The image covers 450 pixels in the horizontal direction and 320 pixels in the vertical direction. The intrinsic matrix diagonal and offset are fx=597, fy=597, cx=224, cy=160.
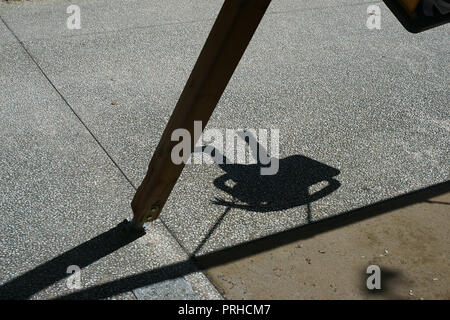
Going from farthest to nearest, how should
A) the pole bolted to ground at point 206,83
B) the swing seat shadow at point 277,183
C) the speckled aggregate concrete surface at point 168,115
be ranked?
the swing seat shadow at point 277,183
the speckled aggregate concrete surface at point 168,115
the pole bolted to ground at point 206,83

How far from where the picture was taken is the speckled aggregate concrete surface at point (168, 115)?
180 inches

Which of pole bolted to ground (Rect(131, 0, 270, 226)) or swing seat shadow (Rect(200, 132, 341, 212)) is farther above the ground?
pole bolted to ground (Rect(131, 0, 270, 226))

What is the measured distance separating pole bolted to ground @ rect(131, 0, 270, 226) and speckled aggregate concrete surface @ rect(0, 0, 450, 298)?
539 millimetres

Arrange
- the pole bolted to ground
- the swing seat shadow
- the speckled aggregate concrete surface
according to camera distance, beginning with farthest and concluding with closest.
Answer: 1. the swing seat shadow
2. the speckled aggregate concrete surface
3. the pole bolted to ground

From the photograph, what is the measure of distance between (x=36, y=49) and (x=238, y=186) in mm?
3520

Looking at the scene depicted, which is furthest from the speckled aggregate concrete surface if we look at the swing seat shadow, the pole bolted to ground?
the pole bolted to ground

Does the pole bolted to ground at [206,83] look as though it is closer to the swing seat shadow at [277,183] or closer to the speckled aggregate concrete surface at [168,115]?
the speckled aggregate concrete surface at [168,115]

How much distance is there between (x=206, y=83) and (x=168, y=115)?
259 centimetres

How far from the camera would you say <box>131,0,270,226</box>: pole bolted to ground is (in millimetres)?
3393

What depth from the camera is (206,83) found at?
3.62 meters

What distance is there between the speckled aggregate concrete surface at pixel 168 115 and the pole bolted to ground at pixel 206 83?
0.54 m

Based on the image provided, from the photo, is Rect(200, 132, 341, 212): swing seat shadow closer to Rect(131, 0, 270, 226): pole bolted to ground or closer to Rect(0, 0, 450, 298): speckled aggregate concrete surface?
Rect(0, 0, 450, 298): speckled aggregate concrete surface

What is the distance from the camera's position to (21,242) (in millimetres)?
4379

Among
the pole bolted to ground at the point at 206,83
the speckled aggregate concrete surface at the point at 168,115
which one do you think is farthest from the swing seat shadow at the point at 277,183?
the pole bolted to ground at the point at 206,83
